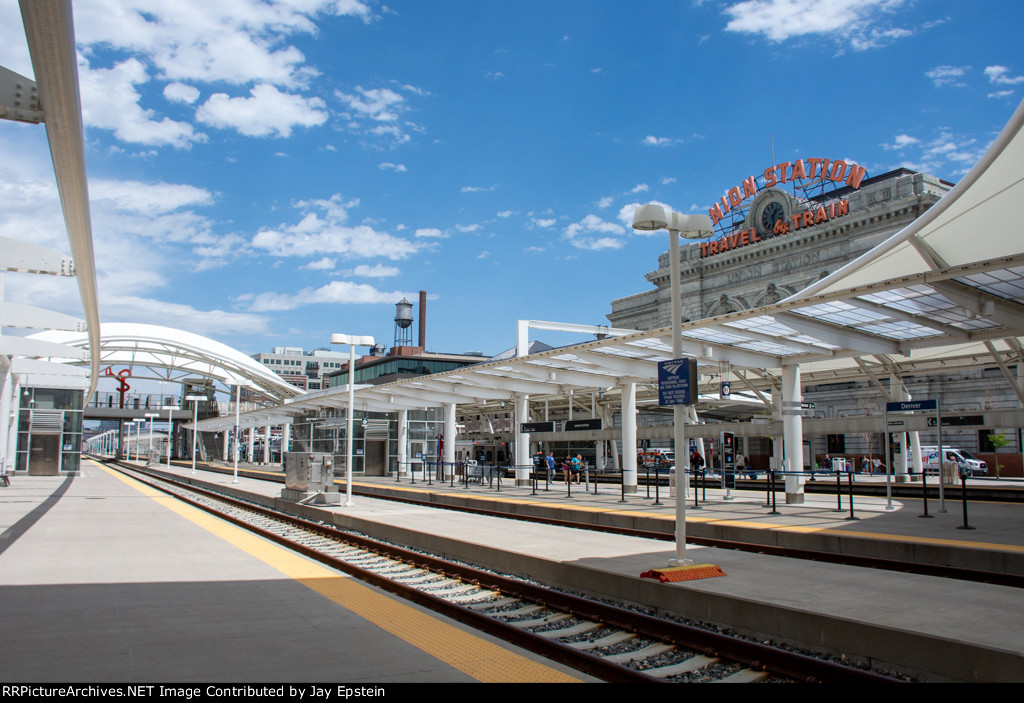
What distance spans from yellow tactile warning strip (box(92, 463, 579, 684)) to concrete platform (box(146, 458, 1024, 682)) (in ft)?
8.57

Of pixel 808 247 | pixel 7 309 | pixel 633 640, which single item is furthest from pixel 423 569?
pixel 808 247

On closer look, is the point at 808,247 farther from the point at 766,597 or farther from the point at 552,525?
the point at 766,597

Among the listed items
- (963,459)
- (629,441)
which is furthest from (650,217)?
(963,459)

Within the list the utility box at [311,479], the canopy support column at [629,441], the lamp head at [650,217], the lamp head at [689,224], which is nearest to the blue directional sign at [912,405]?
the canopy support column at [629,441]

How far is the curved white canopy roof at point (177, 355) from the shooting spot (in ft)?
170

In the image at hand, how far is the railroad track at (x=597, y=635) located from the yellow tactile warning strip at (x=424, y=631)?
1.24 feet

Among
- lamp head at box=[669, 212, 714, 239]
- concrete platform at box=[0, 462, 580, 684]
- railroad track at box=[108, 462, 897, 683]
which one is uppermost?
lamp head at box=[669, 212, 714, 239]

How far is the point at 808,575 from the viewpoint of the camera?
31.1ft

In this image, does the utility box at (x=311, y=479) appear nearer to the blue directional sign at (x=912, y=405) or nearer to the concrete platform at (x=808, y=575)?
the concrete platform at (x=808, y=575)

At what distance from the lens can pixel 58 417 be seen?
4266 centimetres

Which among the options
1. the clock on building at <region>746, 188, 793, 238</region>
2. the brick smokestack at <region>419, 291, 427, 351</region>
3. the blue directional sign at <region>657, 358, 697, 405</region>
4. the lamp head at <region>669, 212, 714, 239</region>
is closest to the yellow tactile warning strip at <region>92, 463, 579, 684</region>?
the blue directional sign at <region>657, 358, 697, 405</region>

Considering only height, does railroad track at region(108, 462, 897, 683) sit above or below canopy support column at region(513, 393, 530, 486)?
below

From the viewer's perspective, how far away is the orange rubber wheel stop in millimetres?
8781

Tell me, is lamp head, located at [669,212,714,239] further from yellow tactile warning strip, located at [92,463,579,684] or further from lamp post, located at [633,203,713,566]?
yellow tactile warning strip, located at [92,463,579,684]
